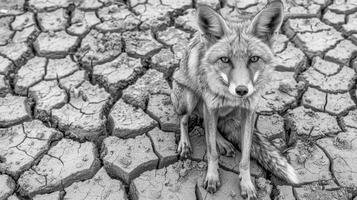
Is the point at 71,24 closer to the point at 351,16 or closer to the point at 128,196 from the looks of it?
the point at 128,196

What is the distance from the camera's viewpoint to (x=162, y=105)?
4.77 meters

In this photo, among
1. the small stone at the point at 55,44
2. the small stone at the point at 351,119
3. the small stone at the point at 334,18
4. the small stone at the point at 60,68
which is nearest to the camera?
the small stone at the point at 351,119

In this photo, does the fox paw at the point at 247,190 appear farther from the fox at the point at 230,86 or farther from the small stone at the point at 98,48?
the small stone at the point at 98,48

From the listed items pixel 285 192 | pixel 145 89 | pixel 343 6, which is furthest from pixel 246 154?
pixel 343 6

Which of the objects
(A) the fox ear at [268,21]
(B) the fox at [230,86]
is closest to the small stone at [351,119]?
(B) the fox at [230,86]

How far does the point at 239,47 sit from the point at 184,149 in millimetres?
1312

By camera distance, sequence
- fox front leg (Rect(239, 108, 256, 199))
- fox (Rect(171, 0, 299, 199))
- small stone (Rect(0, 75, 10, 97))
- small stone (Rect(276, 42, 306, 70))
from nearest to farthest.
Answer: fox (Rect(171, 0, 299, 199)) < fox front leg (Rect(239, 108, 256, 199)) < small stone (Rect(0, 75, 10, 97)) < small stone (Rect(276, 42, 306, 70))

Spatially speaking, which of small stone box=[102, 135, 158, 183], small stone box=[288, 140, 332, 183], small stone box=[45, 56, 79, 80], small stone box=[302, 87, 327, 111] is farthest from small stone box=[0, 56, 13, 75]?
small stone box=[302, 87, 327, 111]

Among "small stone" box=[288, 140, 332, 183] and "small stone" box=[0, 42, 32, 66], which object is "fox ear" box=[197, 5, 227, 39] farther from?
"small stone" box=[0, 42, 32, 66]

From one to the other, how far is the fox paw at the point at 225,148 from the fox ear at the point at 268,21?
118 cm

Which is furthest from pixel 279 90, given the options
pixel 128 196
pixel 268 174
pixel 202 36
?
pixel 128 196

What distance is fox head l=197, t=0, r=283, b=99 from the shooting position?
3.41 m

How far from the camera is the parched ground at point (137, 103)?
161 inches

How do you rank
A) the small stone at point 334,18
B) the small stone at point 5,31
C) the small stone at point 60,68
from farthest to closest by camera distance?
the small stone at point 334,18 → the small stone at point 5,31 → the small stone at point 60,68
